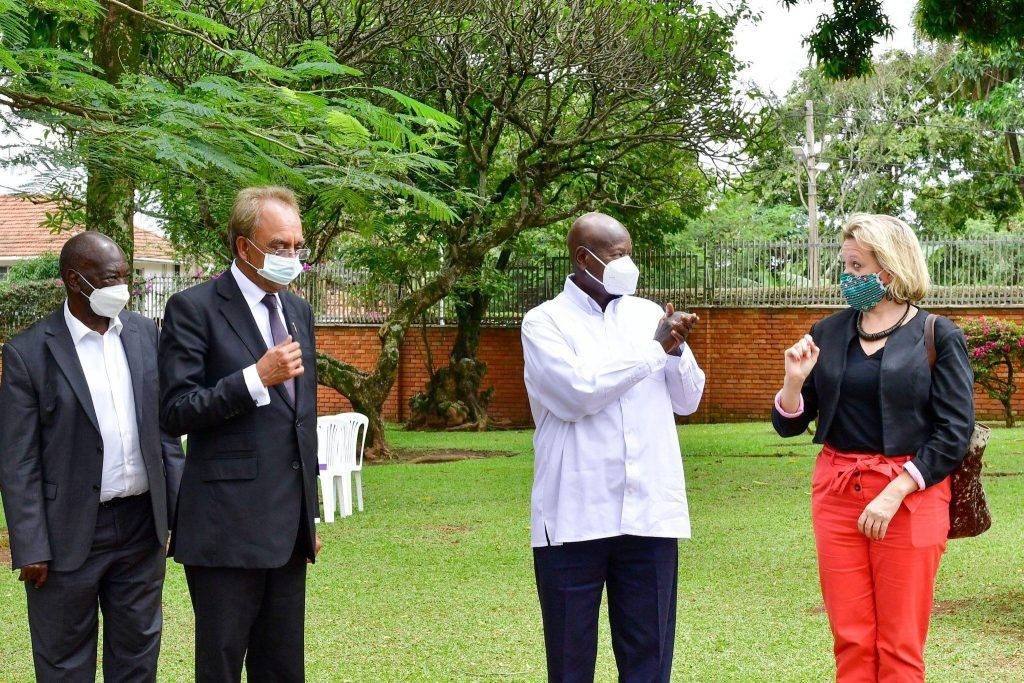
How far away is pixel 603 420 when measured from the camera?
4094 mm

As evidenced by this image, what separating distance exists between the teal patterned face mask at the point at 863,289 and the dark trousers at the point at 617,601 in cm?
112

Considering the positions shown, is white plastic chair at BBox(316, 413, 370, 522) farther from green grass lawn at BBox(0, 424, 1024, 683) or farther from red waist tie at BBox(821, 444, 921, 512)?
red waist tie at BBox(821, 444, 921, 512)

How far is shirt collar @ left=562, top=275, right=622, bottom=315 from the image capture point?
421 cm

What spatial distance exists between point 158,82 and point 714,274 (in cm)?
1796

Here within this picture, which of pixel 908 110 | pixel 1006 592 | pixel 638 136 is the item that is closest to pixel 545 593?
pixel 1006 592

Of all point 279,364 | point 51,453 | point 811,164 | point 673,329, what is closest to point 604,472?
point 673,329

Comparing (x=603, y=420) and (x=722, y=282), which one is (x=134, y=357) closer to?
(x=603, y=420)

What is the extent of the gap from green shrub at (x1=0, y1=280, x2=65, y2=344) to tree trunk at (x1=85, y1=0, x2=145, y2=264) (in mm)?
17847

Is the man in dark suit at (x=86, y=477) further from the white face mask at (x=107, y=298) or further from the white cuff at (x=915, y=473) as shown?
the white cuff at (x=915, y=473)

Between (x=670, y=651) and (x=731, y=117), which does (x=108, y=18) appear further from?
(x=731, y=117)

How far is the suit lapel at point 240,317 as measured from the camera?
4.07 metres

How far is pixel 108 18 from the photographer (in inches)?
315

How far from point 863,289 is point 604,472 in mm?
1195

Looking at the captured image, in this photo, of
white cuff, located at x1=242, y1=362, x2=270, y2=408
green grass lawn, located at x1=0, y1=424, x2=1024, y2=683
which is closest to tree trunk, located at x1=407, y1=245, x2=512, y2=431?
green grass lawn, located at x1=0, y1=424, x2=1024, y2=683
